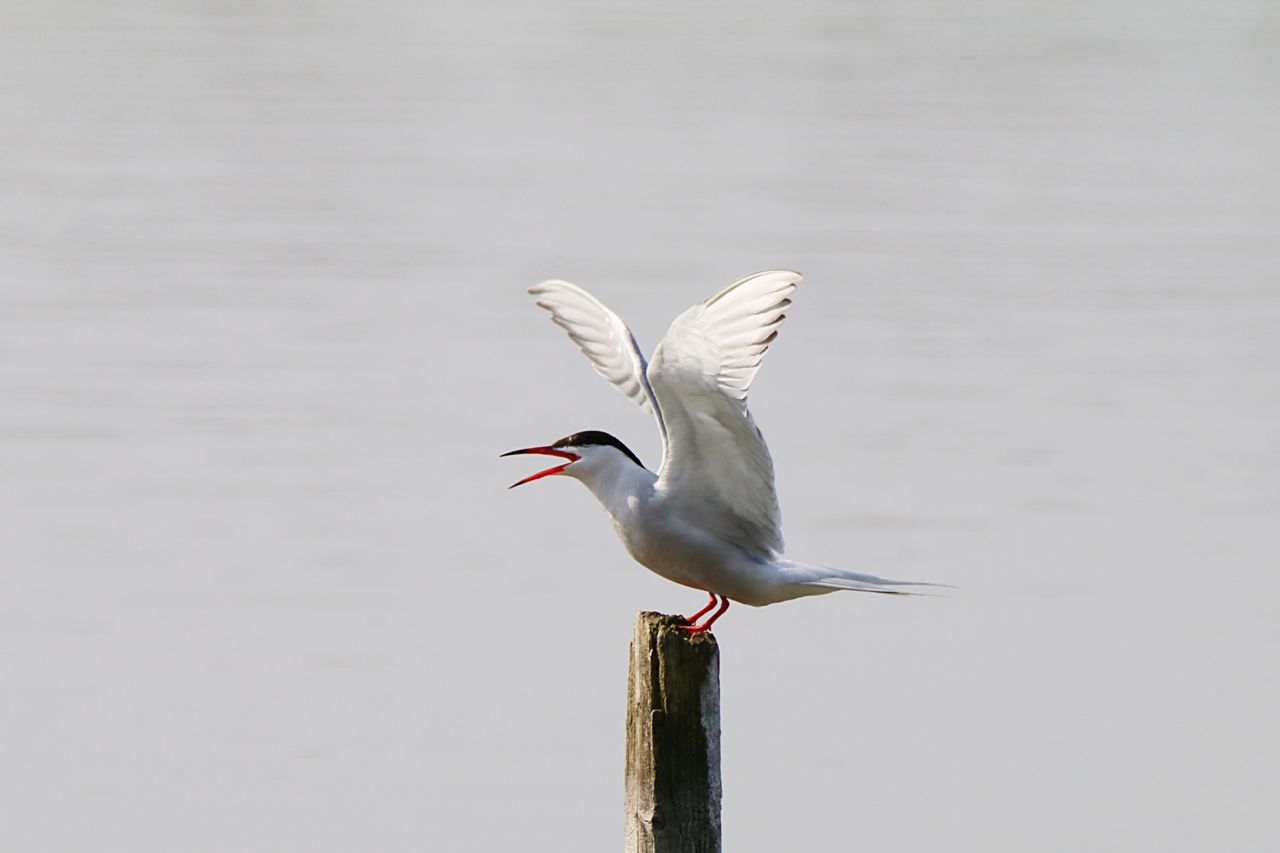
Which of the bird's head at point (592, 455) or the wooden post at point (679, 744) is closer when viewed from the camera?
the wooden post at point (679, 744)

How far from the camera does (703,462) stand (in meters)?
5.11

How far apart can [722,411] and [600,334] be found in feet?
2.18

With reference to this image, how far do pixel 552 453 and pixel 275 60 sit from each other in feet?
78.3

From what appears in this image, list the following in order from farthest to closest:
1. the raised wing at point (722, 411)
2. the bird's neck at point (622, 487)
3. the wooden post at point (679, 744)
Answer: the bird's neck at point (622, 487) → the raised wing at point (722, 411) → the wooden post at point (679, 744)

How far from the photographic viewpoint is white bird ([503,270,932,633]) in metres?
4.71

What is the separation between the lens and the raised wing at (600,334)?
527cm

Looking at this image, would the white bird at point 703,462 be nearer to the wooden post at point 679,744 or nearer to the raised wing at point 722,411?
the raised wing at point 722,411

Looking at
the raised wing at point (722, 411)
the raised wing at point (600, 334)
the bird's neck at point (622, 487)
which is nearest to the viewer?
the raised wing at point (722, 411)

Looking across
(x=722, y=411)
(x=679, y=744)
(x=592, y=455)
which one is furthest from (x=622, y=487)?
(x=679, y=744)

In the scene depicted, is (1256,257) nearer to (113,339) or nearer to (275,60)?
Result: (113,339)

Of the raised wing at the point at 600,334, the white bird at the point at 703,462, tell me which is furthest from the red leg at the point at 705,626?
the raised wing at the point at 600,334

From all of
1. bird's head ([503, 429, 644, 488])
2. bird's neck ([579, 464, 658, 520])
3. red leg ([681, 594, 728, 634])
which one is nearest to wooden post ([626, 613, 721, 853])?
red leg ([681, 594, 728, 634])

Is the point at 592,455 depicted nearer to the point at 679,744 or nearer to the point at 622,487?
the point at 622,487

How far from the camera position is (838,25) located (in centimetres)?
3030
